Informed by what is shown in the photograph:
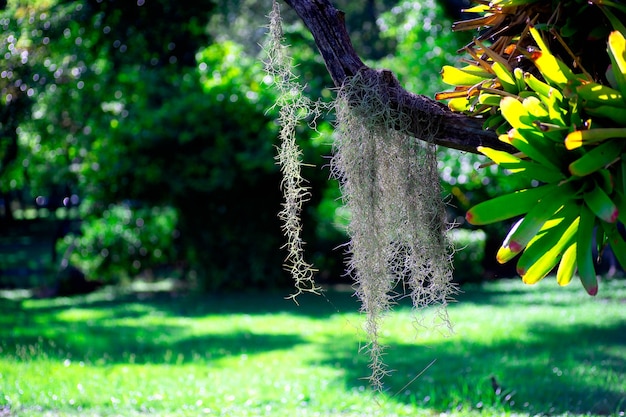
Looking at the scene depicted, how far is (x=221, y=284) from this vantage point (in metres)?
13.7

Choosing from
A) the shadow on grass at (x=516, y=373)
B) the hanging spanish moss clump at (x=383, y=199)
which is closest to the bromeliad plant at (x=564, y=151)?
the hanging spanish moss clump at (x=383, y=199)

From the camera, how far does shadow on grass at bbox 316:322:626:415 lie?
5.47 meters

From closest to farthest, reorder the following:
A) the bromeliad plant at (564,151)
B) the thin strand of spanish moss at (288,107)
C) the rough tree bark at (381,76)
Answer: the bromeliad plant at (564,151)
the rough tree bark at (381,76)
the thin strand of spanish moss at (288,107)

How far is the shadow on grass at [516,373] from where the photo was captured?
547 centimetres

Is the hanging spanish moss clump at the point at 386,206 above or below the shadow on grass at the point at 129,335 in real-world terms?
above

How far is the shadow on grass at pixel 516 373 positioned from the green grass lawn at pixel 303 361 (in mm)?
15

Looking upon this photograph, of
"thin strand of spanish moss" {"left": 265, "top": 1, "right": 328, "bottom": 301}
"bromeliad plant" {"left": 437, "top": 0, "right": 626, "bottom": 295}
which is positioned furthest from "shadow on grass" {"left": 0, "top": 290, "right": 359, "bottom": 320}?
"bromeliad plant" {"left": 437, "top": 0, "right": 626, "bottom": 295}

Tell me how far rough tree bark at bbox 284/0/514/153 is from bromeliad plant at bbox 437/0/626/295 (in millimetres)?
323

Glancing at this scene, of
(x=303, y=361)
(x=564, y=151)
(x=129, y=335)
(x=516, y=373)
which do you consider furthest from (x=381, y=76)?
(x=129, y=335)

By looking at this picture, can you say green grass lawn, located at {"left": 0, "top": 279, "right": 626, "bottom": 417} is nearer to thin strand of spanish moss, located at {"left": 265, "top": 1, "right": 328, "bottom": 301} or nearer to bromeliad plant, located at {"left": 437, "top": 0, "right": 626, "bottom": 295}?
thin strand of spanish moss, located at {"left": 265, "top": 1, "right": 328, "bottom": 301}

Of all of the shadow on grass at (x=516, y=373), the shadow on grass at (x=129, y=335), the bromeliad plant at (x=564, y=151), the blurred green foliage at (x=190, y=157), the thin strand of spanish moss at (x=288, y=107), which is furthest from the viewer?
the blurred green foliage at (x=190, y=157)

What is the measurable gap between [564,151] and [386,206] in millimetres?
974

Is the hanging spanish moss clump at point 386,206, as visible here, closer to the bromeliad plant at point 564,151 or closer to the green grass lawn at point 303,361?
the green grass lawn at point 303,361

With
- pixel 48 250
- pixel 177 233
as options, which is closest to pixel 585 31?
pixel 177 233
